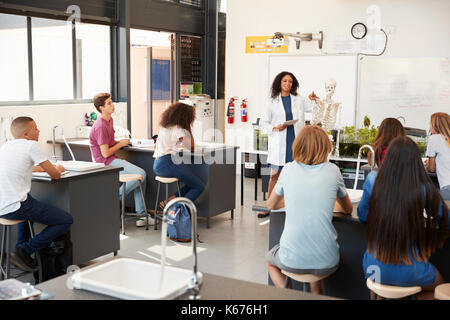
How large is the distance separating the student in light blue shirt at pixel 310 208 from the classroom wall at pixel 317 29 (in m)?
5.03

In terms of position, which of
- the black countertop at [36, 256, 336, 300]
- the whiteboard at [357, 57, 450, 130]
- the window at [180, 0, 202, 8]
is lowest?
the black countertop at [36, 256, 336, 300]

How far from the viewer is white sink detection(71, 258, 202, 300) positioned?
72.9 inches

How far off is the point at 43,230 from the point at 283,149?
8.85 ft

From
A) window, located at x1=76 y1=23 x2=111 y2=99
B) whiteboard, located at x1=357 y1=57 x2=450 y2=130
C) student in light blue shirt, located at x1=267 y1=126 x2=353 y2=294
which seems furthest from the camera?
whiteboard, located at x1=357 y1=57 x2=450 y2=130

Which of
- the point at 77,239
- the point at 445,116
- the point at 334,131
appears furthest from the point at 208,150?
the point at 445,116

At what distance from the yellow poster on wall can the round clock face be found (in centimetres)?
108

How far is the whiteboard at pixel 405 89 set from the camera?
23.5 ft

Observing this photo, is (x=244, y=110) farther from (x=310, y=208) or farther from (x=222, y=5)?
(x=310, y=208)

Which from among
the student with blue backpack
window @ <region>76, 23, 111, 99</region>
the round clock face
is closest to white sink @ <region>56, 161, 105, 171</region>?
the student with blue backpack

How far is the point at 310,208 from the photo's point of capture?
9.24 feet

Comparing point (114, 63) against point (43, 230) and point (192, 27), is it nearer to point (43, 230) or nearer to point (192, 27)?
point (192, 27)

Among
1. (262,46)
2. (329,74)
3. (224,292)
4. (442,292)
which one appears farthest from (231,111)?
(224,292)

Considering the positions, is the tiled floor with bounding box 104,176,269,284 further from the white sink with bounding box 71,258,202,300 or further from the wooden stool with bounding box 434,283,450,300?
the white sink with bounding box 71,258,202,300

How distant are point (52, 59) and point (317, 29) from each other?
379 centimetres
